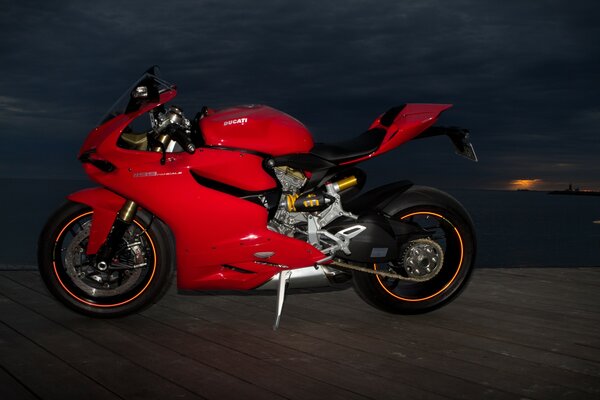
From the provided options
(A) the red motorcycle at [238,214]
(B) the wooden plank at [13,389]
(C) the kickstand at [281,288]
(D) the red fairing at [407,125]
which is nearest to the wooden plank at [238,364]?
(A) the red motorcycle at [238,214]

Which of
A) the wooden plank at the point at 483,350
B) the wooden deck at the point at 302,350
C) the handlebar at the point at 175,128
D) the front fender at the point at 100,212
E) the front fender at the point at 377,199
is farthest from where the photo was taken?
the front fender at the point at 377,199

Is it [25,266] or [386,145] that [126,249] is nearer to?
[386,145]

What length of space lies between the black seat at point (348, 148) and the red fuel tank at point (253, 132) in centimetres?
10

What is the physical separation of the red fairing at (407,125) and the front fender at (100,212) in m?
1.42

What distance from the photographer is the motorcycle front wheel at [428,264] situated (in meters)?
4.08

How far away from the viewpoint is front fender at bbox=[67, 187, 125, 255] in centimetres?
391

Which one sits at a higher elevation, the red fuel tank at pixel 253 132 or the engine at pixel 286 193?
the red fuel tank at pixel 253 132

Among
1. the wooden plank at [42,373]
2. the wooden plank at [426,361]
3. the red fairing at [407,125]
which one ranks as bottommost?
the wooden plank at [426,361]

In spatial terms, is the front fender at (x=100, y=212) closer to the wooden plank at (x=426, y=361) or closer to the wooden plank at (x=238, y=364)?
the wooden plank at (x=238, y=364)

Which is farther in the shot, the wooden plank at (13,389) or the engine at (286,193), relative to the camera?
Result: the engine at (286,193)

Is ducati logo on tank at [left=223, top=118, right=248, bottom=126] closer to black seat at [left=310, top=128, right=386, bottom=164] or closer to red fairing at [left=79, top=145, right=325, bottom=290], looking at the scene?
red fairing at [left=79, top=145, right=325, bottom=290]

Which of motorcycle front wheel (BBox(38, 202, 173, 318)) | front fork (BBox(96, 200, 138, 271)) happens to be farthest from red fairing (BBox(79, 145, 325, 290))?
motorcycle front wheel (BBox(38, 202, 173, 318))

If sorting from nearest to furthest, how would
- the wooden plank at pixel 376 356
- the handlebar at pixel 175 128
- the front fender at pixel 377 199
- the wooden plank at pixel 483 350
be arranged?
the wooden plank at pixel 376 356 < the wooden plank at pixel 483 350 < the handlebar at pixel 175 128 < the front fender at pixel 377 199

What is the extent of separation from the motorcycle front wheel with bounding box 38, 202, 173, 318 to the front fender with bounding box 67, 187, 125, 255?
7 centimetres
